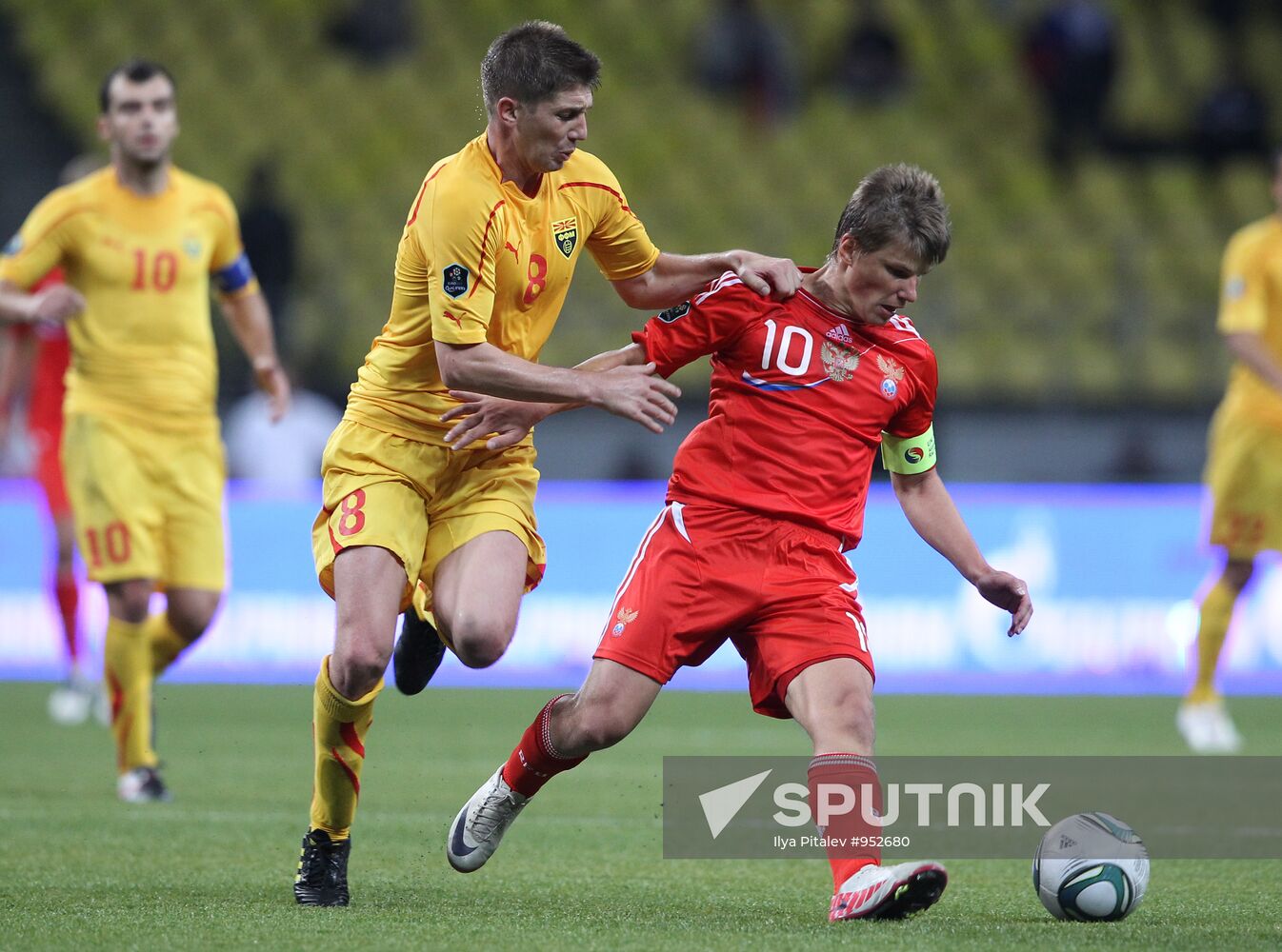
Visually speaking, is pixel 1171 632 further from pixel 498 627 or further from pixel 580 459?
pixel 498 627

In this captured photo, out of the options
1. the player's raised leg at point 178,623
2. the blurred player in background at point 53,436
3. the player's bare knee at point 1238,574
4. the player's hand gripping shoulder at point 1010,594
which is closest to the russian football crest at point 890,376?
the player's hand gripping shoulder at point 1010,594

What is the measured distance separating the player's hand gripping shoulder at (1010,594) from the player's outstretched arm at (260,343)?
10.6ft

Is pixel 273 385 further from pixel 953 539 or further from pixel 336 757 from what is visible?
pixel 953 539

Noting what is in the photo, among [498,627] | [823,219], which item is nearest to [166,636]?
[498,627]

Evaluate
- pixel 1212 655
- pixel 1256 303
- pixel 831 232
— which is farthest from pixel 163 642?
pixel 831 232

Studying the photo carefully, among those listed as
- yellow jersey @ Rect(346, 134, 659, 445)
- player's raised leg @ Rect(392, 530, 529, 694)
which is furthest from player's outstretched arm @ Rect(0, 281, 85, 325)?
player's raised leg @ Rect(392, 530, 529, 694)

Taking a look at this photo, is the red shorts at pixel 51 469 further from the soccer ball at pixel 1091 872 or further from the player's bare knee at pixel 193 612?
the soccer ball at pixel 1091 872

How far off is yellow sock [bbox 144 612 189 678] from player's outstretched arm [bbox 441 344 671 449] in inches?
98.9

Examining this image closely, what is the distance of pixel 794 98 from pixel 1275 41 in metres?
4.81

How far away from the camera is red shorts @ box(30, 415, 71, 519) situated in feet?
29.9

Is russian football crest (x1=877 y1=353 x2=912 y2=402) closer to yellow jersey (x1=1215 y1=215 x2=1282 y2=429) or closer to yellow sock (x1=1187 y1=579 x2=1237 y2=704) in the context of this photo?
yellow jersey (x1=1215 y1=215 x2=1282 y2=429)

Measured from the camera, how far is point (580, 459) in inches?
518

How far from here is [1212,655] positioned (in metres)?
8.53

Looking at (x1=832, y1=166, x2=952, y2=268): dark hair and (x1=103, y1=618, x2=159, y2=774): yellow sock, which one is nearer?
(x1=832, y1=166, x2=952, y2=268): dark hair
